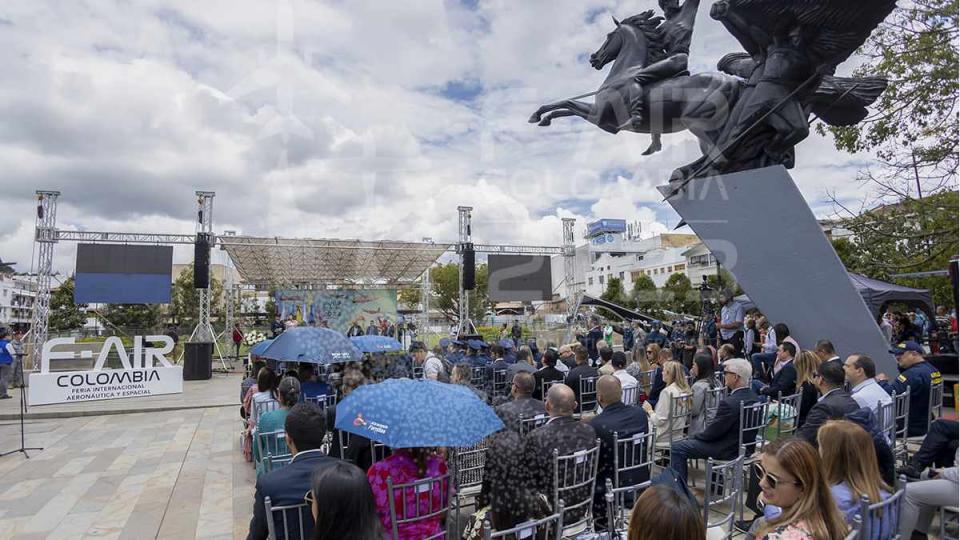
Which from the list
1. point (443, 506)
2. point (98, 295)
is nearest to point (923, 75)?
point (443, 506)

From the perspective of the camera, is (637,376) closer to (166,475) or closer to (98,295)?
(166,475)

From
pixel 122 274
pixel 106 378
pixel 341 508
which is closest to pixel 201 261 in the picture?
pixel 122 274

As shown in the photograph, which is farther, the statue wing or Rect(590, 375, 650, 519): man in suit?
the statue wing

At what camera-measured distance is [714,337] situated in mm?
13070

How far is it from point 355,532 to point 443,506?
106cm

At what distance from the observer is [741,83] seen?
9031mm

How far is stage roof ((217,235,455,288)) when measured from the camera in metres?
19.9

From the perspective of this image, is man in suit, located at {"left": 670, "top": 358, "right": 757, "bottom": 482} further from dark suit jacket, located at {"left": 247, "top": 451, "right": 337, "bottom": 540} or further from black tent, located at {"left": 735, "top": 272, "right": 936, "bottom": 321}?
black tent, located at {"left": 735, "top": 272, "right": 936, "bottom": 321}

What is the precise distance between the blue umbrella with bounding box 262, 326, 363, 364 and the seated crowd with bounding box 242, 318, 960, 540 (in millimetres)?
307

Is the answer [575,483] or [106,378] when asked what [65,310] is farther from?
[575,483]

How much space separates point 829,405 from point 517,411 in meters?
2.21

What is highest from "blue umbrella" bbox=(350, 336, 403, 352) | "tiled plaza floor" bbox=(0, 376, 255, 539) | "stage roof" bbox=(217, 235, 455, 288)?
"stage roof" bbox=(217, 235, 455, 288)

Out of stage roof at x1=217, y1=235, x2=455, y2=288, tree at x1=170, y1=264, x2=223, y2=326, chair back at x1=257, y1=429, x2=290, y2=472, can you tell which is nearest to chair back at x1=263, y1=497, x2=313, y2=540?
chair back at x1=257, y1=429, x2=290, y2=472

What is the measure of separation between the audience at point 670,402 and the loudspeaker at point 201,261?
1525 centimetres
